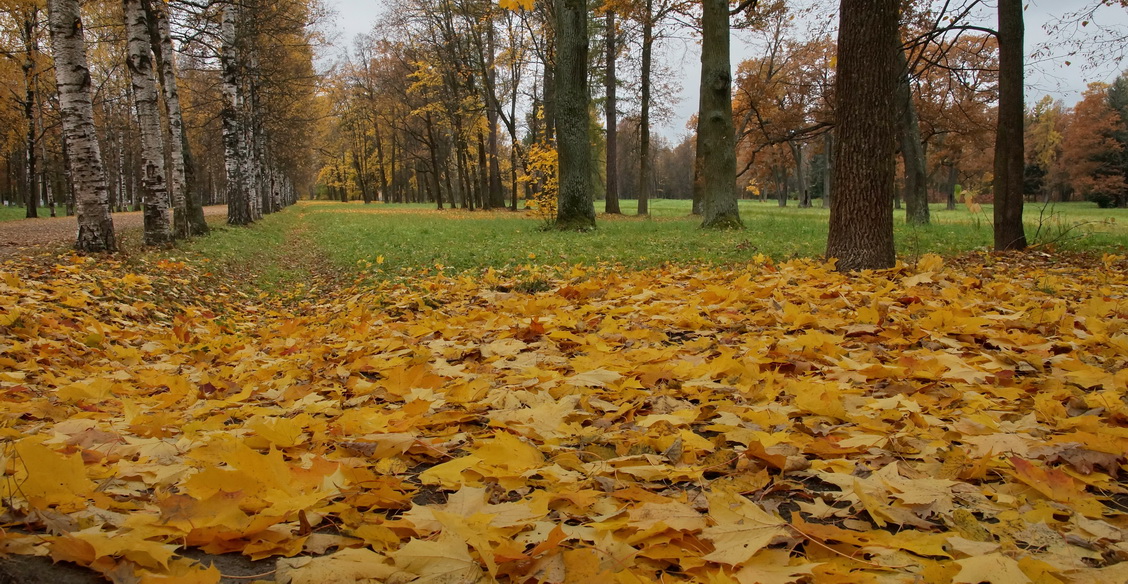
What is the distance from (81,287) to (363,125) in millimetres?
47068

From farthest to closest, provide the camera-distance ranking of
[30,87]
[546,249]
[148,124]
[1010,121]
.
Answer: [30,87] < [148,124] < [546,249] < [1010,121]

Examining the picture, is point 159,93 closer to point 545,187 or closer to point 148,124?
point 148,124

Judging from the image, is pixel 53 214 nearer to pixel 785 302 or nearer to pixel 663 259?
pixel 663 259

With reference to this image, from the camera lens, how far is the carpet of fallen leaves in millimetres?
1218

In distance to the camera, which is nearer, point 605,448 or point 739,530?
point 739,530

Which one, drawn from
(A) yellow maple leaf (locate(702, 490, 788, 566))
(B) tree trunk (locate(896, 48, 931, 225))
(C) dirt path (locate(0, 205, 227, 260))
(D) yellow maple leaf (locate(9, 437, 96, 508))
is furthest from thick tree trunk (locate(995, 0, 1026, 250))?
(C) dirt path (locate(0, 205, 227, 260))

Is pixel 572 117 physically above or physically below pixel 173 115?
below

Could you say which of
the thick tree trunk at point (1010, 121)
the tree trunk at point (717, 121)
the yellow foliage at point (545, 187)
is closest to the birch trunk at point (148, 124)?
the yellow foliage at point (545, 187)

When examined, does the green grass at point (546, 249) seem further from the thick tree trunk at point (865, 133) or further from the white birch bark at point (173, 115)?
the thick tree trunk at point (865, 133)

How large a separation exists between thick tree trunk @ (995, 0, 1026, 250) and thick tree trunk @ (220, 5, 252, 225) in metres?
17.3

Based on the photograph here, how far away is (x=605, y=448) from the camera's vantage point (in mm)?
1868

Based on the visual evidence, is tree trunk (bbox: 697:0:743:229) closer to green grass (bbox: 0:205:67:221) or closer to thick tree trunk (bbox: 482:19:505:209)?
thick tree trunk (bbox: 482:19:505:209)

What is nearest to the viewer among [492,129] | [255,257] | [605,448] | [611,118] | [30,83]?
[605,448]

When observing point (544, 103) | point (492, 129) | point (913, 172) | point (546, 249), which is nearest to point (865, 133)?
point (546, 249)
